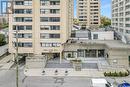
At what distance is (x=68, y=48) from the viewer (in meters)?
64.6

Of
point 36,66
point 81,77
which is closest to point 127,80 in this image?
point 81,77

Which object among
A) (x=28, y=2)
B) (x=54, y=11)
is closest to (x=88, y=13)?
(x=54, y=11)

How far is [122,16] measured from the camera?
8494cm

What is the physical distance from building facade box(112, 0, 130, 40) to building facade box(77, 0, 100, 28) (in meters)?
40.7

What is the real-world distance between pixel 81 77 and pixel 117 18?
172ft

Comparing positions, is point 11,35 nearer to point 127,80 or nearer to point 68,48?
point 68,48

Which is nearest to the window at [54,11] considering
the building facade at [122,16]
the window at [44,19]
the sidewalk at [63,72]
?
the window at [44,19]

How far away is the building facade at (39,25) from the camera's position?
61.1 meters

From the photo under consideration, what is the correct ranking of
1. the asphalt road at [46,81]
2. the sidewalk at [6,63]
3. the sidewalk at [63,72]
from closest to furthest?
the asphalt road at [46,81] → the sidewalk at [63,72] → the sidewalk at [6,63]

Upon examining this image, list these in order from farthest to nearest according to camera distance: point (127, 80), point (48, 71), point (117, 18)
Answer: point (117, 18)
point (48, 71)
point (127, 80)

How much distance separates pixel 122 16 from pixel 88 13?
58.6 metres

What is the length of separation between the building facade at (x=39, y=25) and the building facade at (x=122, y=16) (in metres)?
22.3

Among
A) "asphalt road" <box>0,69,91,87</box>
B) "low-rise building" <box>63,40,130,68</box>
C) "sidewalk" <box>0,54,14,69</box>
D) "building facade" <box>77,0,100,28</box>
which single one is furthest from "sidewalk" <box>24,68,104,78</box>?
"building facade" <box>77,0,100,28</box>

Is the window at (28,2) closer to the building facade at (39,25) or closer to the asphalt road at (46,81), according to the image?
the building facade at (39,25)
